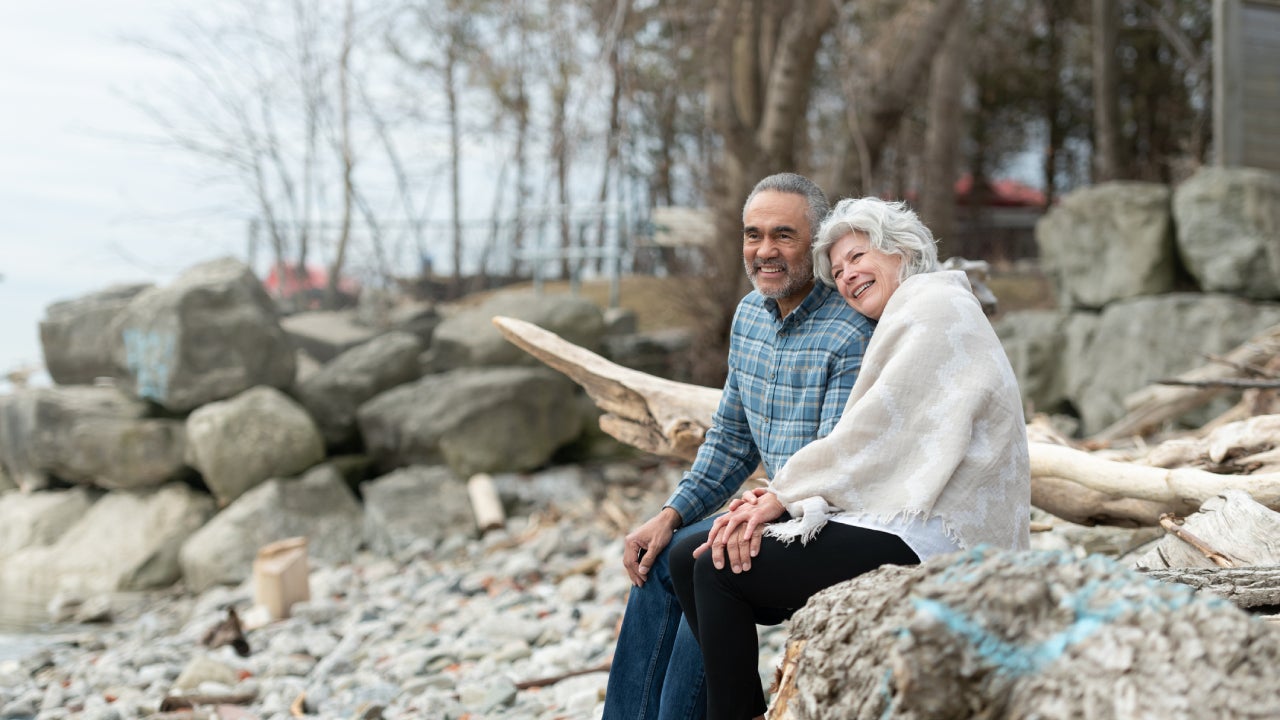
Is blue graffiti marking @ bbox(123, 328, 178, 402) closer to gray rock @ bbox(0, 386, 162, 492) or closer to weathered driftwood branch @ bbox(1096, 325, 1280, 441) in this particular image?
gray rock @ bbox(0, 386, 162, 492)

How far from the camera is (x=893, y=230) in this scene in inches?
101

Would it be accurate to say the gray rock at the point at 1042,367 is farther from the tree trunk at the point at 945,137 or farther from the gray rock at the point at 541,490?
the gray rock at the point at 541,490

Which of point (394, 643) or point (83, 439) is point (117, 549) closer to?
point (83, 439)

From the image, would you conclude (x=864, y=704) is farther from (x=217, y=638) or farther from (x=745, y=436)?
(x=217, y=638)

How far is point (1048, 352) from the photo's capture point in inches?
354

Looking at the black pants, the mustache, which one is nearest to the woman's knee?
the black pants

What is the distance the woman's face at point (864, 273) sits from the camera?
102 inches

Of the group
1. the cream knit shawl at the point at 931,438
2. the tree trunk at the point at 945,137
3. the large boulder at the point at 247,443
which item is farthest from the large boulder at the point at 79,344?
the cream knit shawl at the point at 931,438

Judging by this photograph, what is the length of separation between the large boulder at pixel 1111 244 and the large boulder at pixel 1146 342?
197 mm

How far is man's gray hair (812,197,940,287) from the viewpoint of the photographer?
8.40 ft

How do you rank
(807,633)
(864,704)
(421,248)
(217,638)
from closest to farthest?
(864,704)
(807,633)
(217,638)
(421,248)

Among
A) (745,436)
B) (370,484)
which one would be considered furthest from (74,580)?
(745,436)

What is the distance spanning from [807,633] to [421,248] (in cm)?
1219

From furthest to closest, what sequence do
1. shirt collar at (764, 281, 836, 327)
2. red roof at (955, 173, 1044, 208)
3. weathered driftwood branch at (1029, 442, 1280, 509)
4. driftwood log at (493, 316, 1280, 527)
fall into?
red roof at (955, 173, 1044, 208) → driftwood log at (493, 316, 1280, 527) → weathered driftwood branch at (1029, 442, 1280, 509) → shirt collar at (764, 281, 836, 327)
